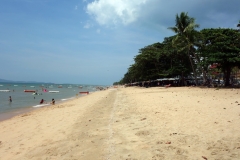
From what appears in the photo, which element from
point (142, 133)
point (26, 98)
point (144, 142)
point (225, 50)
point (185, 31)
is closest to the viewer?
point (144, 142)

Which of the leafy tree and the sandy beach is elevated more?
A: the leafy tree

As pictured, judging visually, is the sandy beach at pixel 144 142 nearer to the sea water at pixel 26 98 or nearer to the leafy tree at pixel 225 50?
the sea water at pixel 26 98

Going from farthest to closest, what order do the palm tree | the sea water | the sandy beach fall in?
the palm tree
the sea water
the sandy beach

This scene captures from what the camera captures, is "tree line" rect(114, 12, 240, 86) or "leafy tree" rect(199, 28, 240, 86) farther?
"tree line" rect(114, 12, 240, 86)

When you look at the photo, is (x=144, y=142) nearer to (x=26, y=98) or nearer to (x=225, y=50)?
(x=225, y=50)

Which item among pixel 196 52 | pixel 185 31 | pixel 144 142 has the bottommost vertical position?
pixel 144 142

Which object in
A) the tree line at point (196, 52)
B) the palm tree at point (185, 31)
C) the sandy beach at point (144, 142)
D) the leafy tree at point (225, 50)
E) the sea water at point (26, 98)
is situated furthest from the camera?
the palm tree at point (185, 31)

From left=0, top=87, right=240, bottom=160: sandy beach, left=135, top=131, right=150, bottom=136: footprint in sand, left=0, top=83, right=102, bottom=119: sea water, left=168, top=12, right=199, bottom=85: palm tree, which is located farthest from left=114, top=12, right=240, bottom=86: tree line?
left=135, top=131, right=150, bottom=136: footprint in sand

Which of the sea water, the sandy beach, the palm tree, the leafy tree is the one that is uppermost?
the palm tree

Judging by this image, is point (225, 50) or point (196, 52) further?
point (196, 52)

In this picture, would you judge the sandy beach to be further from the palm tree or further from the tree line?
the palm tree

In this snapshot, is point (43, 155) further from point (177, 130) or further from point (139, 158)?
point (177, 130)

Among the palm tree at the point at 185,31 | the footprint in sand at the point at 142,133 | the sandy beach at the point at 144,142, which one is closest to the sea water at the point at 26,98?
the sandy beach at the point at 144,142

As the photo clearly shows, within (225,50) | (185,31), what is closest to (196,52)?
(185,31)
